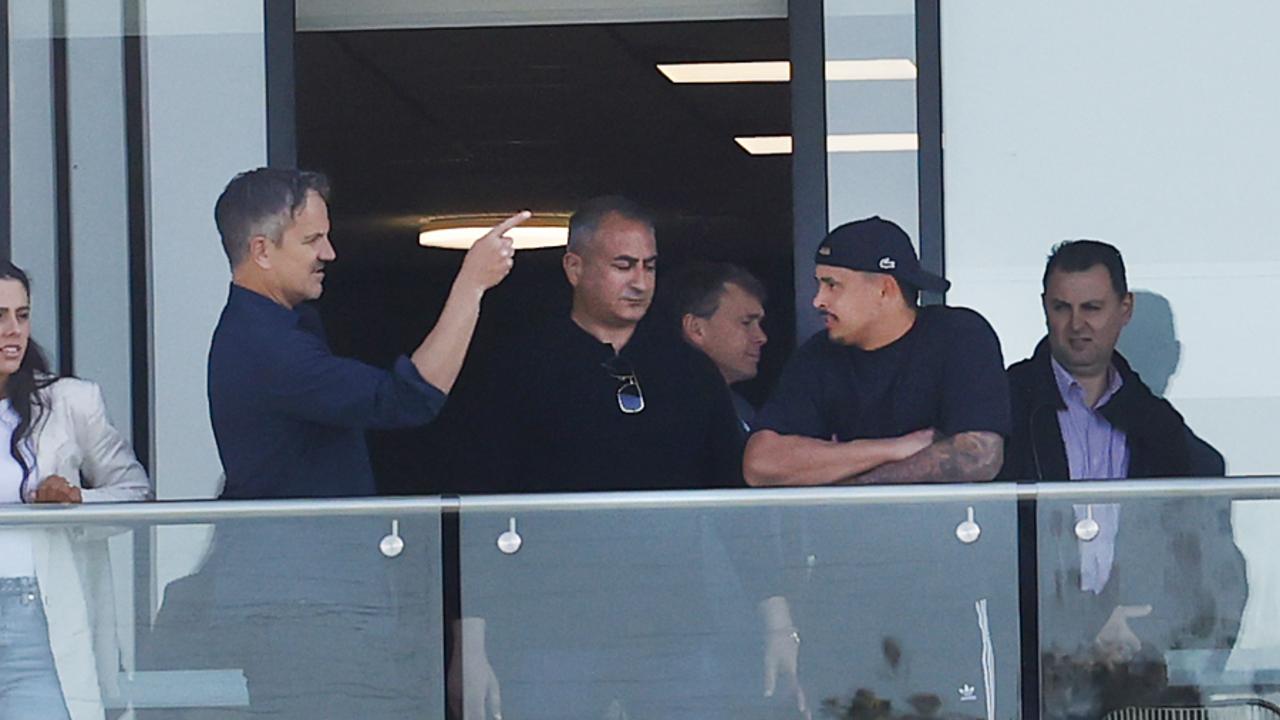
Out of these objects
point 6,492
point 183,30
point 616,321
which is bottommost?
point 6,492

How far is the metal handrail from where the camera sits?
434 centimetres

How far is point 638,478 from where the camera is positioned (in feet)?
15.2

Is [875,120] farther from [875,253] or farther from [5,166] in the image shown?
[5,166]

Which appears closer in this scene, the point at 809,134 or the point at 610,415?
the point at 610,415

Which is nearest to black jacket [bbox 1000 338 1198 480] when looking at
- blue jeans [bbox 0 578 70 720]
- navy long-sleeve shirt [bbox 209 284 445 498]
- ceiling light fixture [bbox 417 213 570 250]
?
navy long-sleeve shirt [bbox 209 284 445 498]

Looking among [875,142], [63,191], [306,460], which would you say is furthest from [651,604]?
[63,191]

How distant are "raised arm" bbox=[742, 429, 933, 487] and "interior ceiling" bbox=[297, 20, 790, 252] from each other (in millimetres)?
2002

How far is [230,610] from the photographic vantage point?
14.2 feet

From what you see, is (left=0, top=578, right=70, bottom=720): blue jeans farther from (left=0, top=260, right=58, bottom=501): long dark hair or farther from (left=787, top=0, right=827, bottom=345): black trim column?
(left=787, top=0, right=827, bottom=345): black trim column

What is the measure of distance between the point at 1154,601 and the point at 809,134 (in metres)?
1.69

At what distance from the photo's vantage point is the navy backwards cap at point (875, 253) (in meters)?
4.75

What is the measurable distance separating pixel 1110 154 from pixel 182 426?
2.27 metres

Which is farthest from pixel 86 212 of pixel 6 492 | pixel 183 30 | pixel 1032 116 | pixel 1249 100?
pixel 1249 100

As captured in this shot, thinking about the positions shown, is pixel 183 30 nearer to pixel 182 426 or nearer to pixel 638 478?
pixel 182 426
